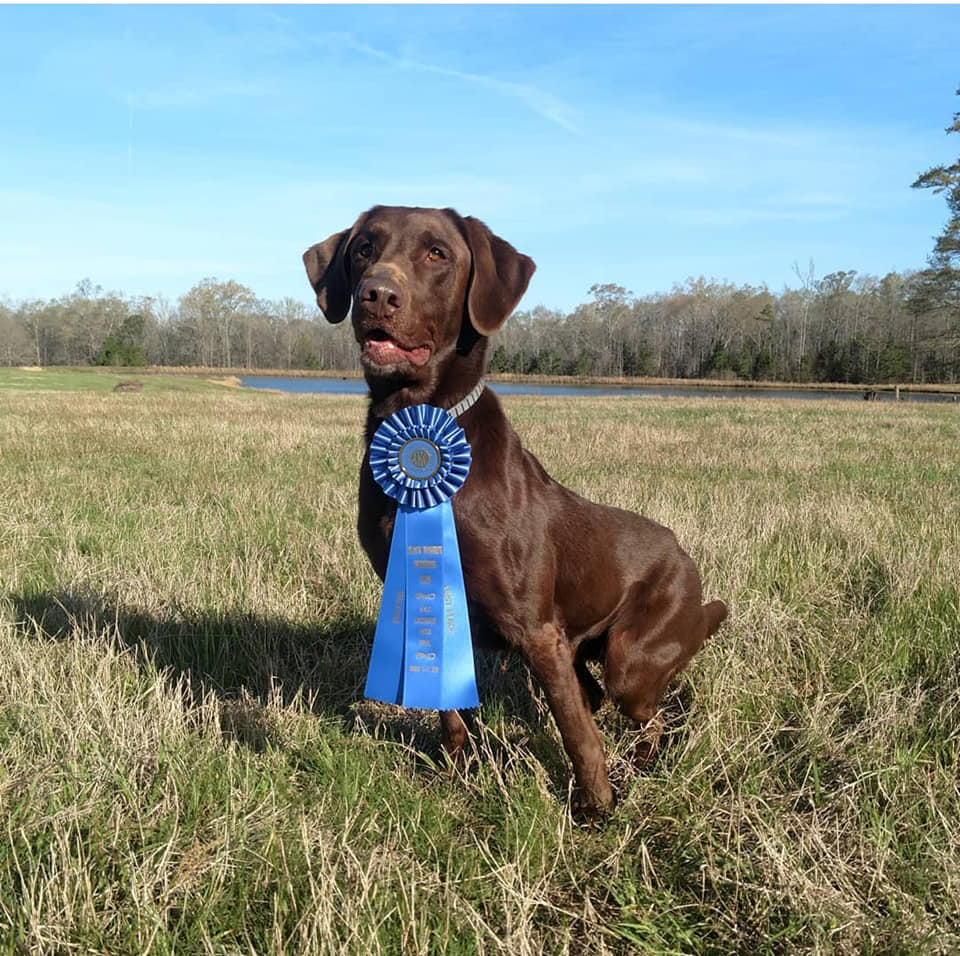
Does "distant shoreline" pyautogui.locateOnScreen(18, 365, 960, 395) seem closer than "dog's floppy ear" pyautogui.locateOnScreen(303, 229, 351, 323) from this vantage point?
No

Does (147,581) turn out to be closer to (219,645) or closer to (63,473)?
(219,645)

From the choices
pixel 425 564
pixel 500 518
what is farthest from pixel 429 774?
pixel 500 518

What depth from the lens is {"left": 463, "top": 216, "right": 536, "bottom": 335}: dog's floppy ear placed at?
102 inches

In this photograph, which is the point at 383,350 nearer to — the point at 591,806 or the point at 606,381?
the point at 591,806

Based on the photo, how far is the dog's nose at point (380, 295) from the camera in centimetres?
230

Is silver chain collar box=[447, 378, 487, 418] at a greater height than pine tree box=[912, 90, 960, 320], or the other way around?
pine tree box=[912, 90, 960, 320]

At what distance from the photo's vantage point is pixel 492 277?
2.65 metres

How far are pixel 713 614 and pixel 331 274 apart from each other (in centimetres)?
208

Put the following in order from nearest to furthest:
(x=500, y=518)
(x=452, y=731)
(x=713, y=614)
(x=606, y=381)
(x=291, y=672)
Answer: (x=500, y=518)
(x=452, y=731)
(x=713, y=614)
(x=291, y=672)
(x=606, y=381)

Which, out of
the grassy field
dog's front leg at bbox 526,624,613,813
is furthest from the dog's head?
the grassy field

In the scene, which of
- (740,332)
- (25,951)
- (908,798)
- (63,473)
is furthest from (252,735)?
(740,332)

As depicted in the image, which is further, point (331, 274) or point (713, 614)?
point (713, 614)

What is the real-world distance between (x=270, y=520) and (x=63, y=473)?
3.64 metres

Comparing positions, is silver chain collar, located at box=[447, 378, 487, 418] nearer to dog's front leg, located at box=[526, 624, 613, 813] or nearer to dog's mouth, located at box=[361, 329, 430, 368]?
dog's mouth, located at box=[361, 329, 430, 368]
